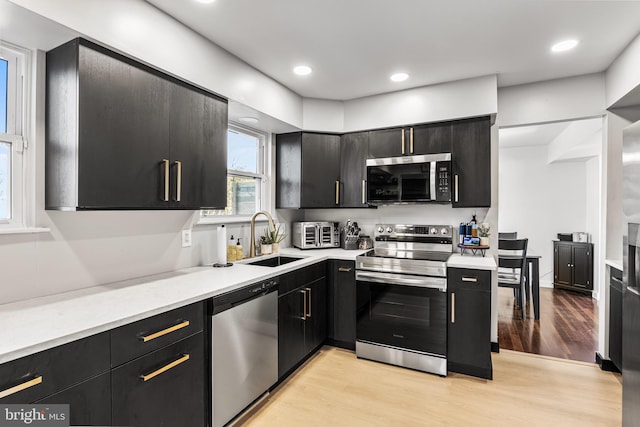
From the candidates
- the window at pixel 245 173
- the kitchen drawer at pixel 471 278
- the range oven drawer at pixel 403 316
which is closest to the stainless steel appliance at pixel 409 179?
the kitchen drawer at pixel 471 278

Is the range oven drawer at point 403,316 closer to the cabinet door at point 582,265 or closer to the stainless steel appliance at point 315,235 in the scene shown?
the stainless steel appliance at point 315,235

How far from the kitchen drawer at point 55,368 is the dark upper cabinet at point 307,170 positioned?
7.69ft

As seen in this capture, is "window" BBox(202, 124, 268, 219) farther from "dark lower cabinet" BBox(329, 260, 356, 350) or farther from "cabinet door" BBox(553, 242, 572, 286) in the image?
"cabinet door" BBox(553, 242, 572, 286)

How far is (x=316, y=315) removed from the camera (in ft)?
9.77

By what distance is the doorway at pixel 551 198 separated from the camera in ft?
14.0

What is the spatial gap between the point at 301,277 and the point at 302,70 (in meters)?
1.75

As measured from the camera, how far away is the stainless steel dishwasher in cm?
184

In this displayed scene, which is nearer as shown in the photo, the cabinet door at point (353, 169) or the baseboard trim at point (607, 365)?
the baseboard trim at point (607, 365)

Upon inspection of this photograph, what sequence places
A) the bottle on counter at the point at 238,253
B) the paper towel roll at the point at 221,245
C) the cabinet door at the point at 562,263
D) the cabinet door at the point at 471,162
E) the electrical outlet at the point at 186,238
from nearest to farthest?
the electrical outlet at the point at 186,238 → the paper towel roll at the point at 221,245 → the bottle on counter at the point at 238,253 → the cabinet door at the point at 471,162 → the cabinet door at the point at 562,263

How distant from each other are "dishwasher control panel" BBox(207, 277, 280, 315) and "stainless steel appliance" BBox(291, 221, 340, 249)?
119cm

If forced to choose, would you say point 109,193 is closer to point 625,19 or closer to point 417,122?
point 417,122

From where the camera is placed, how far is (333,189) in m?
3.55

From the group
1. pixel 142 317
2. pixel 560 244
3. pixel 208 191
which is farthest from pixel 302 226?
pixel 560 244

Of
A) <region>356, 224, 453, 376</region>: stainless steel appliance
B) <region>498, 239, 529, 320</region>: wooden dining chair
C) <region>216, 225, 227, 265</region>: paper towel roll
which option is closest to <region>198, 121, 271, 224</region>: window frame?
<region>216, 225, 227, 265</region>: paper towel roll
